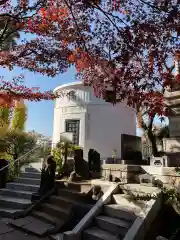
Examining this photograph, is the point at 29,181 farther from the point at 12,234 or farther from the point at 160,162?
the point at 160,162

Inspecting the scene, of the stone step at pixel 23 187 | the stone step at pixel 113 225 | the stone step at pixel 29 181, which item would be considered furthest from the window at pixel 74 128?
the stone step at pixel 113 225

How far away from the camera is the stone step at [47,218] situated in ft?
22.4

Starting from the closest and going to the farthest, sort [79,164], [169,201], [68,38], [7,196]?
[169,201]
[68,38]
[7,196]
[79,164]

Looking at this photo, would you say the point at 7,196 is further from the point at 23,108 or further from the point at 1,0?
the point at 23,108

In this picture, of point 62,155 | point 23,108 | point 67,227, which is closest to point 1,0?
point 67,227

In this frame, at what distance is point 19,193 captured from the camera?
9.23 metres

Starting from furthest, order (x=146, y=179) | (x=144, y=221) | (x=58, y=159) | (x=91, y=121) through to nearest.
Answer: (x=91, y=121) < (x=58, y=159) < (x=146, y=179) < (x=144, y=221)

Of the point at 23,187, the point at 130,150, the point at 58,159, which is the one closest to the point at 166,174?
the point at 130,150

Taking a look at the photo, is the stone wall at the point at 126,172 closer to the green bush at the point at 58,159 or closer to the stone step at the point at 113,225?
the stone step at the point at 113,225

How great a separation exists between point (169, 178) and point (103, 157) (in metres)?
9.50

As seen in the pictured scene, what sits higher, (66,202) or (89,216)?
(66,202)

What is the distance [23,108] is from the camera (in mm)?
21219

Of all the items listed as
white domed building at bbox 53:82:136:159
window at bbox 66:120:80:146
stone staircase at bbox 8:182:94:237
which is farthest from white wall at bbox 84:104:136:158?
stone staircase at bbox 8:182:94:237

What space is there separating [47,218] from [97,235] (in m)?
2.15
